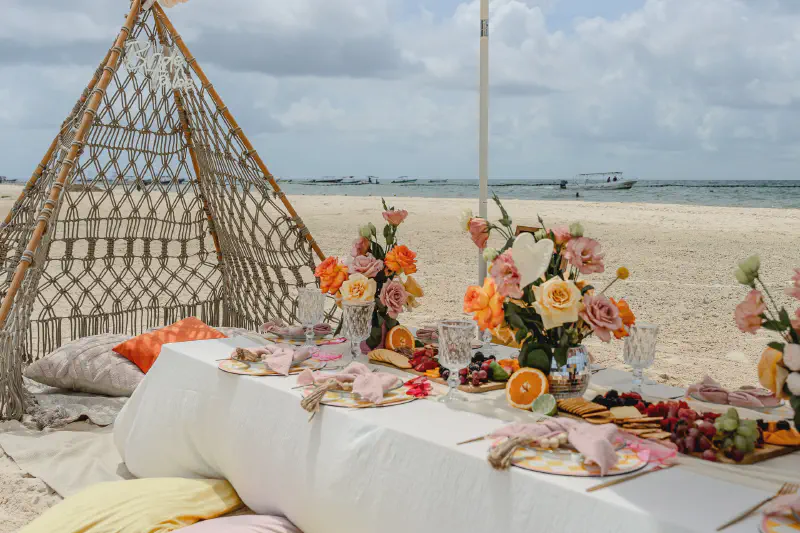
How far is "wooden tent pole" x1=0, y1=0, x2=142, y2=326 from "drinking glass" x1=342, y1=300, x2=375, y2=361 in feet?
5.66

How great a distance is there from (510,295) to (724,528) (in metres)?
0.62

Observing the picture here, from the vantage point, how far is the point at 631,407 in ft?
4.92

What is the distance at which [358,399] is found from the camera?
167cm

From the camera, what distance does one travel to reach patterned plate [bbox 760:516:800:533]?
3.25 ft

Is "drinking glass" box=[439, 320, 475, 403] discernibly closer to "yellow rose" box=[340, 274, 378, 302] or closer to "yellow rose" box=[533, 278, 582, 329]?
"yellow rose" box=[533, 278, 582, 329]

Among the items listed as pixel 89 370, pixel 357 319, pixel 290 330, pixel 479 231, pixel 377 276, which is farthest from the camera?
pixel 89 370

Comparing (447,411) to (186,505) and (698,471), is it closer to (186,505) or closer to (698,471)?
(698,471)

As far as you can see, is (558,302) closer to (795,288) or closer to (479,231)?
(479,231)

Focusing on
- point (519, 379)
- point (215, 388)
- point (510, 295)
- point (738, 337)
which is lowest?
point (738, 337)

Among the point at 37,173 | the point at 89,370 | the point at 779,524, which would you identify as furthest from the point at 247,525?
the point at 37,173

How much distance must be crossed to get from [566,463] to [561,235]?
1.60 feet

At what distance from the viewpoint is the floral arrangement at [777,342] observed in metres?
1.23

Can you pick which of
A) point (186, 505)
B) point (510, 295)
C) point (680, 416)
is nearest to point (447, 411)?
point (510, 295)

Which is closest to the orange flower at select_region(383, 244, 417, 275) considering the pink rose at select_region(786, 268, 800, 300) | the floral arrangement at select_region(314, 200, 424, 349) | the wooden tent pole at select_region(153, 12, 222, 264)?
the floral arrangement at select_region(314, 200, 424, 349)
